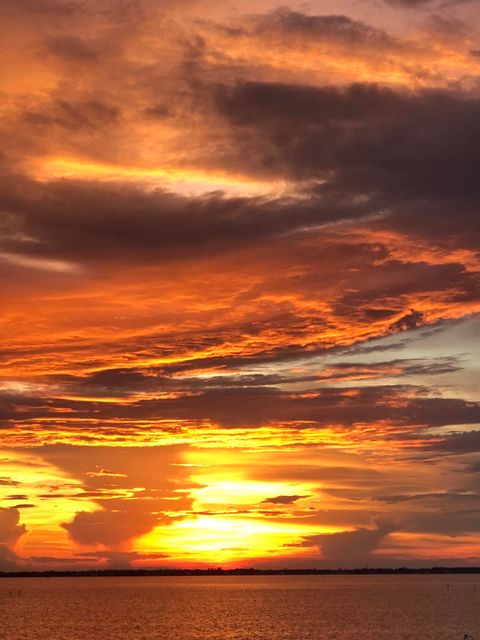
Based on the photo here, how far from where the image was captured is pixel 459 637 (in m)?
162

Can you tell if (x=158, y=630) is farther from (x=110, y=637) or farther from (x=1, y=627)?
(x=1, y=627)

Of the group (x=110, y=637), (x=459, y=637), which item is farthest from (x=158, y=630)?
(x=459, y=637)

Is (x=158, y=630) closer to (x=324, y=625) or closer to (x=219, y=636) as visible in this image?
(x=219, y=636)

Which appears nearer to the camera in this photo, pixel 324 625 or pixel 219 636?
A: pixel 219 636

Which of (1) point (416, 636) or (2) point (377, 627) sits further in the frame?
(2) point (377, 627)

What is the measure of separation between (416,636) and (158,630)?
175 feet

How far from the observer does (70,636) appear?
170375mm

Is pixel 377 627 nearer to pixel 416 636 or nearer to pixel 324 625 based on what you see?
pixel 324 625

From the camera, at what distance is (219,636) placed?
560 ft

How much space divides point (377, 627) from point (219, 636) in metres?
35.0

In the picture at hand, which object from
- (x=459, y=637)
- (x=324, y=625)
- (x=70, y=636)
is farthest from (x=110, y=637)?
(x=459, y=637)

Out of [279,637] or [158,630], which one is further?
[158,630]

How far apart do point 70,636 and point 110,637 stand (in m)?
7.45

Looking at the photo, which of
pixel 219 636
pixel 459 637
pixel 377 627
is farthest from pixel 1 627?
pixel 459 637
